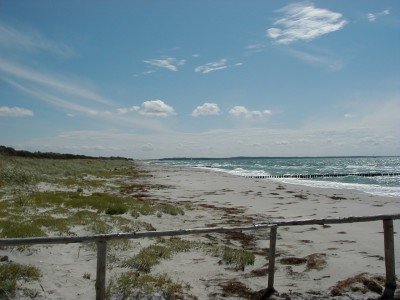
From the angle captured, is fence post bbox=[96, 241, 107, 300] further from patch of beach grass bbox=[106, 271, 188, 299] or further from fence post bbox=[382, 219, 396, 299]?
fence post bbox=[382, 219, 396, 299]

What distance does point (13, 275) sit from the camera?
7.65 metres

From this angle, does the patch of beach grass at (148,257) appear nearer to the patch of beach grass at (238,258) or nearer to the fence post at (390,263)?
the patch of beach grass at (238,258)

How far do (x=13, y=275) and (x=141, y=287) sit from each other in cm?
247

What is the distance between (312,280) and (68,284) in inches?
196

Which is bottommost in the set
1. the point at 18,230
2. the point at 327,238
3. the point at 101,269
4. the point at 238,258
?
the point at 327,238

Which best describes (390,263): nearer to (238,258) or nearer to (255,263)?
(255,263)

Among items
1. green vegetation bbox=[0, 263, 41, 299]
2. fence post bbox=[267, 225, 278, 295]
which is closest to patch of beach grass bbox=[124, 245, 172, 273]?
green vegetation bbox=[0, 263, 41, 299]

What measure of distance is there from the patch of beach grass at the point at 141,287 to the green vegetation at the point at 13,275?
157cm

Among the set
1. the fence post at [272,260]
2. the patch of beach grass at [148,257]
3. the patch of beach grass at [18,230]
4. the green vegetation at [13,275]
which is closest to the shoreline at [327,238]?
the fence post at [272,260]

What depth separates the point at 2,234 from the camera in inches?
418

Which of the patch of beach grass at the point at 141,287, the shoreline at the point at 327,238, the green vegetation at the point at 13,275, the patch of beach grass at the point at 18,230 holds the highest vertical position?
the patch of beach grass at the point at 18,230

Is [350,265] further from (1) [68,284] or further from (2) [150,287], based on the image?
(1) [68,284]

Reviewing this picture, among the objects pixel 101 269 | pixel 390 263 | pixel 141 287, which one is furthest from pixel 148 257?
pixel 390 263

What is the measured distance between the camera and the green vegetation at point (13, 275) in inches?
277
